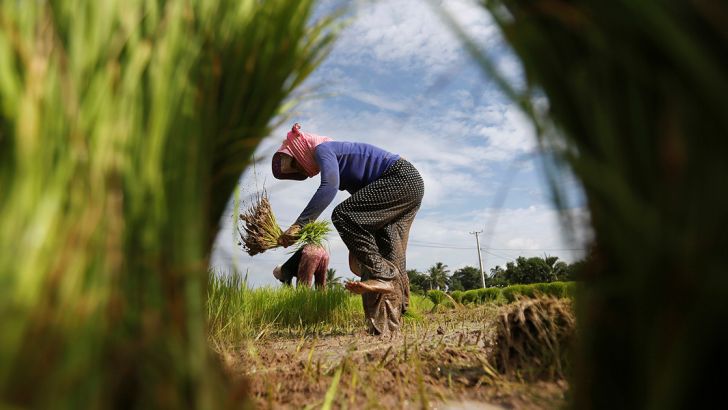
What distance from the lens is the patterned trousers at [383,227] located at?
4172mm

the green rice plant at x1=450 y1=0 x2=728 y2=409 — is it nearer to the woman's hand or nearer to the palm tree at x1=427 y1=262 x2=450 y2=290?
the woman's hand

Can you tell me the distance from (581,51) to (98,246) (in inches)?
29.0

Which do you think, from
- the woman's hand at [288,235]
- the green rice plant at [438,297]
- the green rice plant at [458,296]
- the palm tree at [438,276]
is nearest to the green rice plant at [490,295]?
the green rice plant at [458,296]

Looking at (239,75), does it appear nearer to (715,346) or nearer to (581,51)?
(581,51)

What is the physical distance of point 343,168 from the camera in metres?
4.35

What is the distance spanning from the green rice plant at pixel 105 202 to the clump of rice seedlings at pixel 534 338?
173cm

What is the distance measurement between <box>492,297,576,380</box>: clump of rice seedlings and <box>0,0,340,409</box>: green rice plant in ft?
5.69

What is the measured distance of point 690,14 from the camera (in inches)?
24.5

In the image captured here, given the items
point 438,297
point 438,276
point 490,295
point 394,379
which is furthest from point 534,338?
point 438,276

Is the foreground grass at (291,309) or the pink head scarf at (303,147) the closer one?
the pink head scarf at (303,147)

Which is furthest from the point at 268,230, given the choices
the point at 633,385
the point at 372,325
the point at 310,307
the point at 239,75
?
the point at 633,385

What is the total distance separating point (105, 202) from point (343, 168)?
3.71 meters

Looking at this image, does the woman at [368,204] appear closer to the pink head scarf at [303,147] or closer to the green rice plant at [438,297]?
the pink head scarf at [303,147]

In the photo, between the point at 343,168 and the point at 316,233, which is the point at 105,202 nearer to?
the point at 343,168
